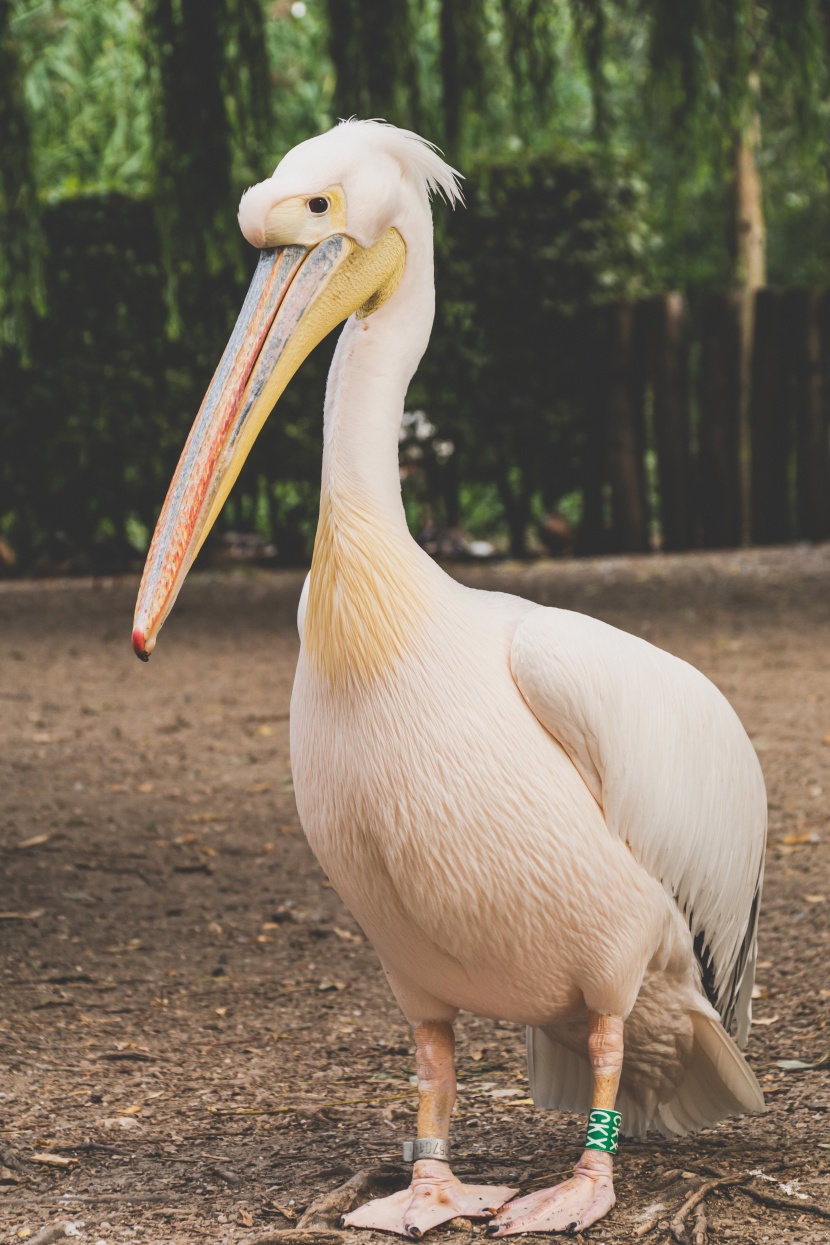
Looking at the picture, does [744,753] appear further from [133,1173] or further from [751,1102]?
[133,1173]

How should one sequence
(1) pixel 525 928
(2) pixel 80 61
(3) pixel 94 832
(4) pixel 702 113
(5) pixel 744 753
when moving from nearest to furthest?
1. (1) pixel 525 928
2. (5) pixel 744 753
3. (3) pixel 94 832
4. (4) pixel 702 113
5. (2) pixel 80 61

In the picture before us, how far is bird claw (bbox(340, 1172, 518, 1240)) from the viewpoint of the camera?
2.31 m

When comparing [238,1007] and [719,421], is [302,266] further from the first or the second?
[719,421]

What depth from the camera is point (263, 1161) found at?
2.68m

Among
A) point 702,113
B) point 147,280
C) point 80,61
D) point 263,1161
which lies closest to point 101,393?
point 147,280

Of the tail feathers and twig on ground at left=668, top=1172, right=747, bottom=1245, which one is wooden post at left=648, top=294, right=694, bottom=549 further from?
twig on ground at left=668, top=1172, right=747, bottom=1245

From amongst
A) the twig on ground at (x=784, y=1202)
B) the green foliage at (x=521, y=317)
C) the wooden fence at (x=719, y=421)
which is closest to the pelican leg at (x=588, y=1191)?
the twig on ground at (x=784, y=1202)

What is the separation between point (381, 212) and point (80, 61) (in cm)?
1100

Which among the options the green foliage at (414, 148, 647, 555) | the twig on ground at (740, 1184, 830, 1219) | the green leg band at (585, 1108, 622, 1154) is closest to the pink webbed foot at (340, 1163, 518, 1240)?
the green leg band at (585, 1108, 622, 1154)

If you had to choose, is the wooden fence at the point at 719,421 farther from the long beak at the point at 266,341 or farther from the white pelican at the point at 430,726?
the long beak at the point at 266,341

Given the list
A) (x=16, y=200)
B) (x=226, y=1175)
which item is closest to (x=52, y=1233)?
(x=226, y=1175)

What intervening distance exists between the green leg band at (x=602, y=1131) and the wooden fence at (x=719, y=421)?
792 cm

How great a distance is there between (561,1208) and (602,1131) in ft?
0.47

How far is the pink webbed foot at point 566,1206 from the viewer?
2.26m
